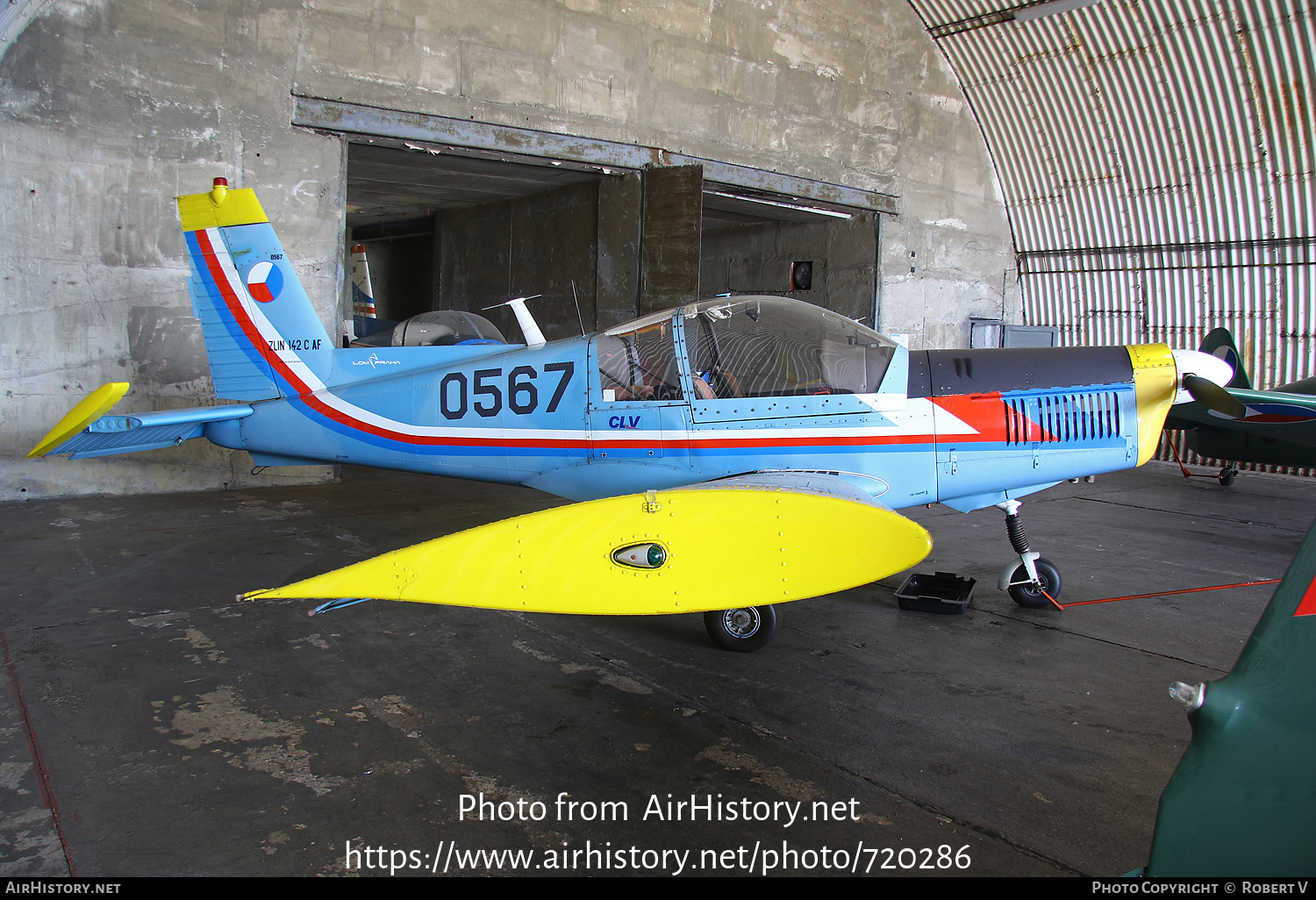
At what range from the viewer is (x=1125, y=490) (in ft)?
29.6

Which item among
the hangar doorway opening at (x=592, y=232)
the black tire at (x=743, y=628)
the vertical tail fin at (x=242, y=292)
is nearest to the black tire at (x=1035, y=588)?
the black tire at (x=743, y=628)

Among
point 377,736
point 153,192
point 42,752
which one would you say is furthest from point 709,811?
point 153,192

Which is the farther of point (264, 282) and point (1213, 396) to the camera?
point (264, 282)

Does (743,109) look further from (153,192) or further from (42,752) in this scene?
(42,752)

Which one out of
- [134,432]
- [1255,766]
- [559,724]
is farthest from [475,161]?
[1255,766]

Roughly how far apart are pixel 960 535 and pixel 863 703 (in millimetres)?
3721

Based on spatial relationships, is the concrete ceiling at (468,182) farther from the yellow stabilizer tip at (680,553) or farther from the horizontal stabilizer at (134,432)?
the yellow stabilizer tip at (680,553)

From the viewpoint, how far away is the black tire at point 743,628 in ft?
12.4

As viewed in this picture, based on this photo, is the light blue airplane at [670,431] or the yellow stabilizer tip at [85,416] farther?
the yellow stabilizer tip at [85,416]

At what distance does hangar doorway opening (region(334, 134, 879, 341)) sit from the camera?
31.0 feet

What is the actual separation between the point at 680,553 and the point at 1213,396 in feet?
10.1

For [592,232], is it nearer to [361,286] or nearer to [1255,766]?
[361,286]

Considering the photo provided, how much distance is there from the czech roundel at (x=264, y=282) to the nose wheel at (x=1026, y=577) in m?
4.89

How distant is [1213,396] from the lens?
397cm
